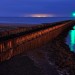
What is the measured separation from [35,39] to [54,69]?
6.47 m

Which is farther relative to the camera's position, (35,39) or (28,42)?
(35,39)

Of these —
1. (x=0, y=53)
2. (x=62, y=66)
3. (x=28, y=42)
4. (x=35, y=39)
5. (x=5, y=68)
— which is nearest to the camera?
(x=5, y=68)

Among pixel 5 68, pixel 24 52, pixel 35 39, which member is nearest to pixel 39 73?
pixel 5 68

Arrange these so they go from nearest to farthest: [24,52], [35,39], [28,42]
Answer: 1. [24,52]
2. [28,42]
3. [35,39]

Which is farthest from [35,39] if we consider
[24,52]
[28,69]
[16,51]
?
[28,69]

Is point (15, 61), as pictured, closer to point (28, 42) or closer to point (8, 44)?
point (8, 44)

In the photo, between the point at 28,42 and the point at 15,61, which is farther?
the point at 28,42

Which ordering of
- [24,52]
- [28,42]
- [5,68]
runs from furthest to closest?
[28,42] → [24,52] → [5,68]

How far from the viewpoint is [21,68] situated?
470 inches

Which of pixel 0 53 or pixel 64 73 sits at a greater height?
pixel 0 53

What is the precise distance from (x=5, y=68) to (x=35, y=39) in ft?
26.9

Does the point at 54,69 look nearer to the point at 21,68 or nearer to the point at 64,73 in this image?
the point at 64,73

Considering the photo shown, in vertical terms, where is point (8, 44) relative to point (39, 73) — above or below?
above

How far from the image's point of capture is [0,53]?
12.3m
